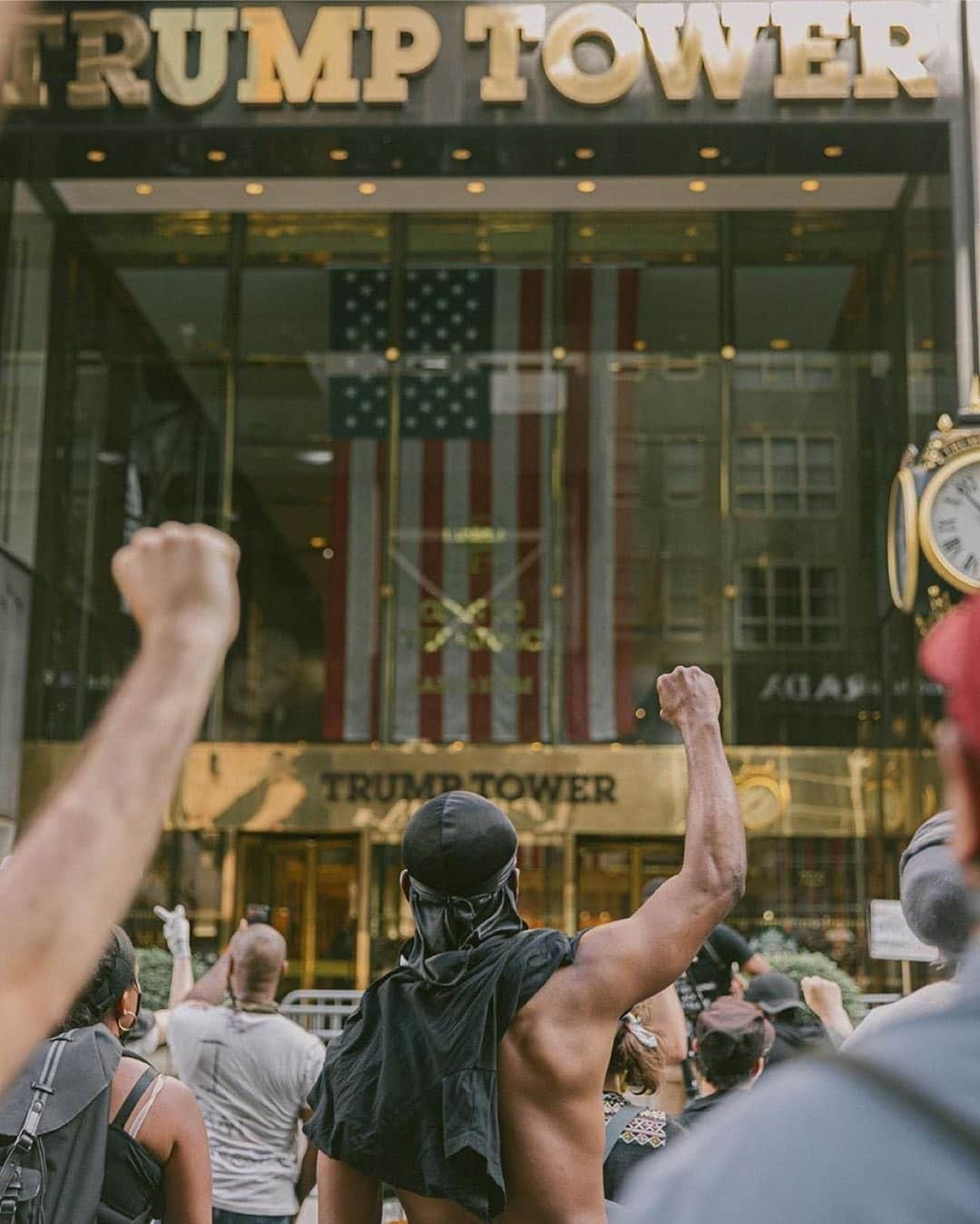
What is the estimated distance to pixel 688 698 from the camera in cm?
271

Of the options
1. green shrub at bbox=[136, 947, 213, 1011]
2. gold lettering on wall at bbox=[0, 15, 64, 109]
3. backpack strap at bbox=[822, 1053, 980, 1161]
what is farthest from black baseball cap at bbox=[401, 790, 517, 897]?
gold lettering on wall at bbox=[0, 15, 64, 109]

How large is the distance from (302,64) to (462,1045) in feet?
42.5

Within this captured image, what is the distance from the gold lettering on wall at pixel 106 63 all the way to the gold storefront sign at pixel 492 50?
0.04ft

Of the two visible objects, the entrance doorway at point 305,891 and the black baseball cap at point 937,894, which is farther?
the entrance doorway at point 305,891

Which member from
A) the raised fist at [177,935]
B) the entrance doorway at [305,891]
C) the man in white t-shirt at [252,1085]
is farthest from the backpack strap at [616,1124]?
the entrance doorway at [305,891]

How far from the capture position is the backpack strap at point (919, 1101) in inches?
37.9

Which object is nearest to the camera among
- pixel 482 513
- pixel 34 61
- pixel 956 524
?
pixel 956 524

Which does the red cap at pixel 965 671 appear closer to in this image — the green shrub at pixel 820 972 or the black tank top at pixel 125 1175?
the black tank top at pixel 125 1175

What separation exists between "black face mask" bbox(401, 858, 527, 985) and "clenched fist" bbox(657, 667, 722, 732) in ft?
1.36

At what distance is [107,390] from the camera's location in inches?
710

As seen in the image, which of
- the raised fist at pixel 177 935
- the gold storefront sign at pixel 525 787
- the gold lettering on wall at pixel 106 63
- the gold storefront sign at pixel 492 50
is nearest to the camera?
the raised fist at pixel 177 935

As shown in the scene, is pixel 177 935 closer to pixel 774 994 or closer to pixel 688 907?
pixel 774 994

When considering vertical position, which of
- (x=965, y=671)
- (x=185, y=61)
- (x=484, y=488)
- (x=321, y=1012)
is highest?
(x=185, y=61)

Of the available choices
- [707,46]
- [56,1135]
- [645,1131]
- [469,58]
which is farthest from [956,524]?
[56,1135]
